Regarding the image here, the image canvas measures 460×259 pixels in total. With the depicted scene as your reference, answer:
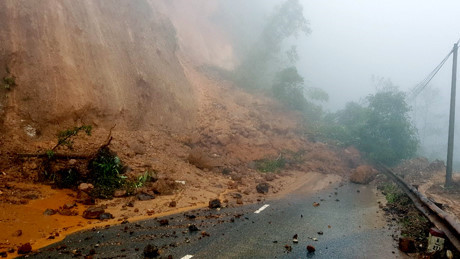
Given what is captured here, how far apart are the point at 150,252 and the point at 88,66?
9.79 m

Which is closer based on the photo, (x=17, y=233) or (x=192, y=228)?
(x=17, y=233)

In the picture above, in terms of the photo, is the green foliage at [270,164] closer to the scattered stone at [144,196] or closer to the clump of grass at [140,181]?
the clump of grass at [140,181]

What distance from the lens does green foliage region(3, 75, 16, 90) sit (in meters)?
9.41

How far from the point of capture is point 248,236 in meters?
6.41

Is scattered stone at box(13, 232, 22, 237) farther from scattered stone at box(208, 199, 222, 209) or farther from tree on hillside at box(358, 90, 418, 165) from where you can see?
tree on hillside at box(358, 90, 418, 165)

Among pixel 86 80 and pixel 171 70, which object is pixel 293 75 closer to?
pixel 171 70

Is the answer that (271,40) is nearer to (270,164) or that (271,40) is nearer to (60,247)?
(270,164)

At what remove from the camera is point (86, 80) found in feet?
39.6

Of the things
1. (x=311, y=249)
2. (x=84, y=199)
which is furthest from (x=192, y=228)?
(x=84, y=199)

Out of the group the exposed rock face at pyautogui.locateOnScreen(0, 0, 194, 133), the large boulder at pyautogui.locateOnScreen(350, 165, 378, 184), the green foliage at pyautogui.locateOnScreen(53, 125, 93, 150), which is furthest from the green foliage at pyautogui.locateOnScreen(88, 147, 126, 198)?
the large boulder at pyautogui.locateOnScreen(350, 165, 378, 184)

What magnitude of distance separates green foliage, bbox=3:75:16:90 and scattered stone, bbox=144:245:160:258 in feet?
25.0

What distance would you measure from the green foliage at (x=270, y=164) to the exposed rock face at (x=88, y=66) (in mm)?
4736

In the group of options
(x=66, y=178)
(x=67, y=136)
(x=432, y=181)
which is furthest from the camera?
(x=432, y=181)

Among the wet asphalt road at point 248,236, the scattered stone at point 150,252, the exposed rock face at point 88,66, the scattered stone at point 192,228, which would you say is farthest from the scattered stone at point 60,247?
the exposed rock face at point 88,66
